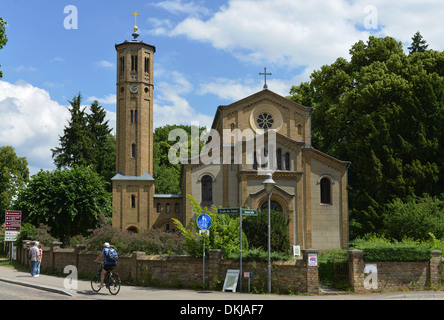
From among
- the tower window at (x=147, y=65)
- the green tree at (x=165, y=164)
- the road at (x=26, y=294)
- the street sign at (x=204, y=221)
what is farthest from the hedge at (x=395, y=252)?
the green tree at (x=165, y=164)

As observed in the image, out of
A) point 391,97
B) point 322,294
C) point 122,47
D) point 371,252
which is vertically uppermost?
point 122,47

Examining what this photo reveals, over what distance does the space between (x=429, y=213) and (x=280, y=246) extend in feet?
27.0

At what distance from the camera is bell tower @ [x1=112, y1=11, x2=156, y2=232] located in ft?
136

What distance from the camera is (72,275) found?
73.3 feet

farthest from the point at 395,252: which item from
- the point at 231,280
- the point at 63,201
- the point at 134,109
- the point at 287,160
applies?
the point at 134,109

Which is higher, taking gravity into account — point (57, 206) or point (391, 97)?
point (391, 97)

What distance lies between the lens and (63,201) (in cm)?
3403

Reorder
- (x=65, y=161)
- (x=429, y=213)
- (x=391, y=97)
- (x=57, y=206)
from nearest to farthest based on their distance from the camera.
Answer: (x=429, y=213), (x=57, y=206), (x=391, y=97), (x=65, y=161)

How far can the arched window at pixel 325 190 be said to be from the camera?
116 feet

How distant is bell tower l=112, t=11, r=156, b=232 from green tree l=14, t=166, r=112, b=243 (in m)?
5.37

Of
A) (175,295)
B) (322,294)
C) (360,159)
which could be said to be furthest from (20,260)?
(360,159)

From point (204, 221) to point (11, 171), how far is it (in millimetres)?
53293

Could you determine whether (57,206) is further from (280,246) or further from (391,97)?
(391,97)

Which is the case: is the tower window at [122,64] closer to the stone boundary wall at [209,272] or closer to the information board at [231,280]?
the stone boundary wall at [209,272]
